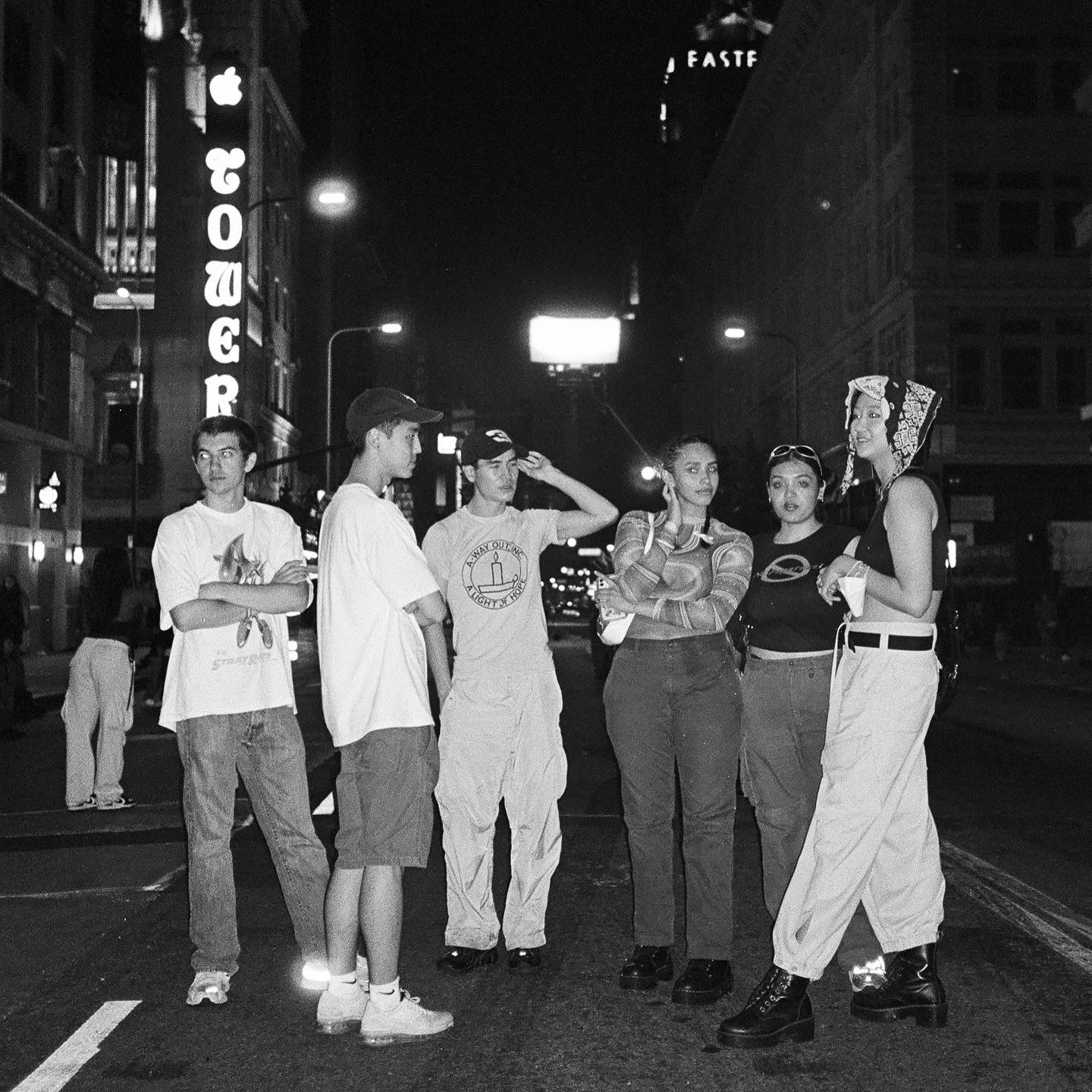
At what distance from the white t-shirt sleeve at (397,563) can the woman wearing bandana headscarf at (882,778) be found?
135cm

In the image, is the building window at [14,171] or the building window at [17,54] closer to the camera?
the building window at [14,171]

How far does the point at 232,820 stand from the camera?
5371 millimetres

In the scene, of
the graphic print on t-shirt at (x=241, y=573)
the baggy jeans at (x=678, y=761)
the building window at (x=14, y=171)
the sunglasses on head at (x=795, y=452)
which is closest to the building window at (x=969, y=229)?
the building window at (x=14, y=171)

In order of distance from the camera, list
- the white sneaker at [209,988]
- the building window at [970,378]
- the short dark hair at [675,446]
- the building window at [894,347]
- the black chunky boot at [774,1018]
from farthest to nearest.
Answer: the building window at [894,347]
the building window at [970,378]
the short dark hair at [675,446]
the white sneaker at [209,988]
the black chunky boot at [774,1018]

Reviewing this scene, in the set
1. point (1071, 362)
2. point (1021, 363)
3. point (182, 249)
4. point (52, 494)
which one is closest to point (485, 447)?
point (52, 494)

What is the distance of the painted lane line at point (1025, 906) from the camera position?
619 centimetres

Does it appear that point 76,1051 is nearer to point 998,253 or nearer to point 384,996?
point 384,996

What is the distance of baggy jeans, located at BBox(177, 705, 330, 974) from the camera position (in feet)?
17.5

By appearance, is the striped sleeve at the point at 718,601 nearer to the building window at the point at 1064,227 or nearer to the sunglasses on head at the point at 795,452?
the sunglasses on head at the point at 795,452

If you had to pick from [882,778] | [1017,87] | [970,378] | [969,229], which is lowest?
[882,778]

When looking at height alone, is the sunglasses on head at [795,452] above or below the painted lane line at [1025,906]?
above

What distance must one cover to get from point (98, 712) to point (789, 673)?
6338 millimetres

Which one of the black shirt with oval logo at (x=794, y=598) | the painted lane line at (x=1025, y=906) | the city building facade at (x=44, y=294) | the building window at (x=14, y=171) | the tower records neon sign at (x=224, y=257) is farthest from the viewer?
the tower records neon sign at (x=224, y=257)

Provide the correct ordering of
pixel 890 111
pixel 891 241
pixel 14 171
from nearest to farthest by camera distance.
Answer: pixel 14 171 → pixel 891 241 → pixel 890 111
